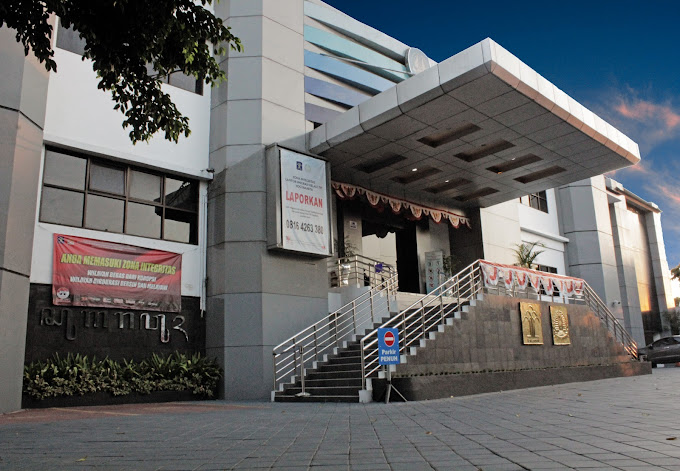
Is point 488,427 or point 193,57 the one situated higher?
point 193,57

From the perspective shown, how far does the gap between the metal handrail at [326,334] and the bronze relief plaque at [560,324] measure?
4823mm

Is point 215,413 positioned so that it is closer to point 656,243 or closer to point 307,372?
point 307,372

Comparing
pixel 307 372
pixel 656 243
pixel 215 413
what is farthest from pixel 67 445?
pixel 656 243

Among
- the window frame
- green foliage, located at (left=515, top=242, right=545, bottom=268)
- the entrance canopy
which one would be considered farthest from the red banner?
the window frame

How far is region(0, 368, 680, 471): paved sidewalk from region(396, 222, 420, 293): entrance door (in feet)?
42.5

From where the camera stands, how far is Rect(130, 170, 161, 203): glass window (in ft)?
47.5

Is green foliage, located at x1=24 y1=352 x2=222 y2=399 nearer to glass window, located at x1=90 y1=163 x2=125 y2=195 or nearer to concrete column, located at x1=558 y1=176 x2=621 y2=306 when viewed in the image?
glass window, located at x1=90 y1=163 x2=125 y2=195

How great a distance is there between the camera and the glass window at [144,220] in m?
14.3

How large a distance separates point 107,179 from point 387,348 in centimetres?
823

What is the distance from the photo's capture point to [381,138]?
15.6 m

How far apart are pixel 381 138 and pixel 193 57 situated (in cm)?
941

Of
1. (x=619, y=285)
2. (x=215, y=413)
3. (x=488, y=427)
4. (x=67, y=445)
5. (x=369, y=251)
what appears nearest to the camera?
(x=67, y=445)

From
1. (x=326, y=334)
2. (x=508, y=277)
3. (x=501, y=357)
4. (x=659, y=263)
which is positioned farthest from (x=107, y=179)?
(x=659, y=263)

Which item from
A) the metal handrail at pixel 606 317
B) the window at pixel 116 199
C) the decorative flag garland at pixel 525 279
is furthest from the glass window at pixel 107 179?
the metal handrail at pixel 606 317
